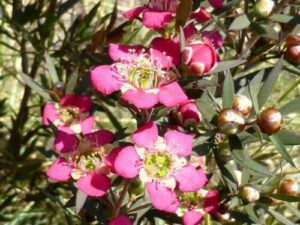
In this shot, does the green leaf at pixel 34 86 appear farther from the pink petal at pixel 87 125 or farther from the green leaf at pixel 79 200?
the green leaf at pixel 79 200

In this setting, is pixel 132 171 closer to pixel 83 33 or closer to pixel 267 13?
pixel 267 13

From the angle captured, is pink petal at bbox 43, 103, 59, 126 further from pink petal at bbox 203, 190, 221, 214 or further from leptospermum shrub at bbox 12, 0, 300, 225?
pink petal at bbox 203, 190, 221, 214

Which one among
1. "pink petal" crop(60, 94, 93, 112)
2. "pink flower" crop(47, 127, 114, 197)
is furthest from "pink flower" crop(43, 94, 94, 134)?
"pink flower" crop(47, 127, 114, 197)

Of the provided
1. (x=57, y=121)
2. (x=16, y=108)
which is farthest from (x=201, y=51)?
(x=16, y=108)

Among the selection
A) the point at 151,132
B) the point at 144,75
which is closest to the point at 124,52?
the point at 144,75

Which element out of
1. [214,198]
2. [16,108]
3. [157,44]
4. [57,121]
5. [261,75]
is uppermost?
[157,44]

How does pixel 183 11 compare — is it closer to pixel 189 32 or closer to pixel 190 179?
pixel 189 32

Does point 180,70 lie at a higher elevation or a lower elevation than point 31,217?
higher
